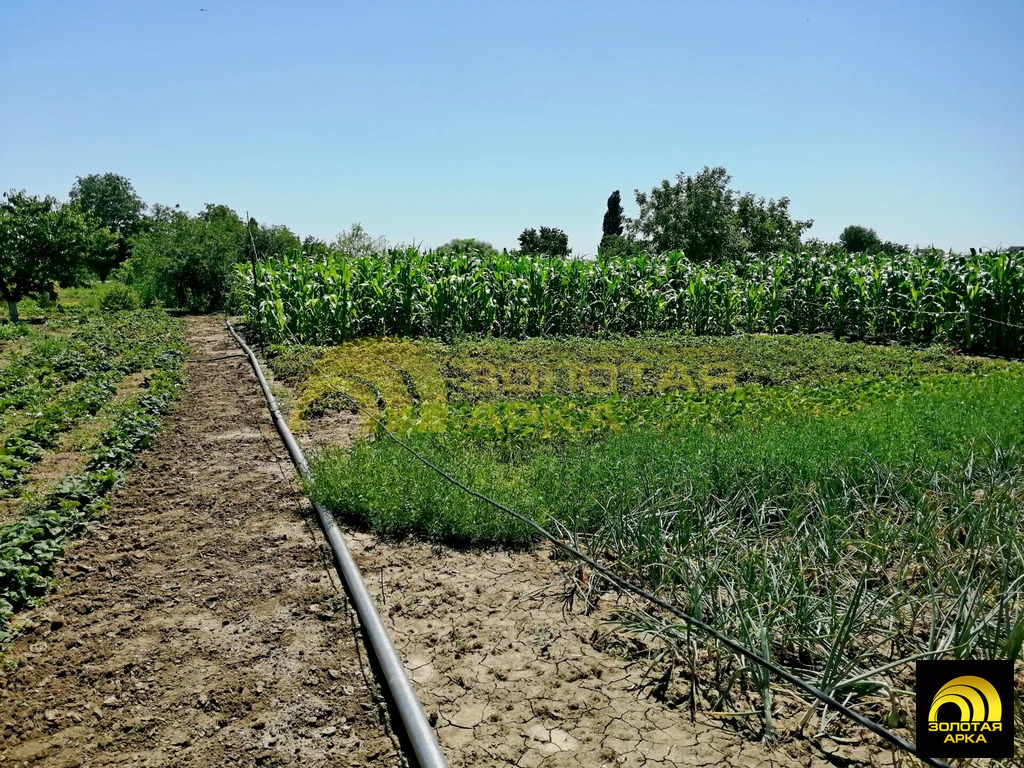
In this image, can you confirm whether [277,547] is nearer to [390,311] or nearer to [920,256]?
[390,311]

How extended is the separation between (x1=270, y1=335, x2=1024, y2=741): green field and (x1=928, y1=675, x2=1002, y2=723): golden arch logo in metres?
0.12

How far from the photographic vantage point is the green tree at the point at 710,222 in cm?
4116

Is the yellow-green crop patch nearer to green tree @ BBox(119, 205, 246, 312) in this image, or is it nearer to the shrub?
green tree @ BBox(119, 205, 246, 312)

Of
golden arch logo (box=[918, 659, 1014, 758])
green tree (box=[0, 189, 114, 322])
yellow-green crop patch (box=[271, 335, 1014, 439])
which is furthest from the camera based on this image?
green tree (box=[0, 189, 114, 322])

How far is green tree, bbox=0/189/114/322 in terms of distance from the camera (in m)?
16.8

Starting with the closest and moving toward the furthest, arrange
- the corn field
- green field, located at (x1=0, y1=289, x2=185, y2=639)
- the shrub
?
green field, located at (x1=0, y1=289, x2=185, y2=639)
the corn field
the shrub

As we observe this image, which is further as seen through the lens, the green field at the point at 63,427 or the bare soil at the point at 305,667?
the green field at the point at 63,427

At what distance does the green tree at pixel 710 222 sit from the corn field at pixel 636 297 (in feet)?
77.3

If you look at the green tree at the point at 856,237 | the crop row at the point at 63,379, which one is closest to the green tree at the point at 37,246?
the crop row at the point at 63,379

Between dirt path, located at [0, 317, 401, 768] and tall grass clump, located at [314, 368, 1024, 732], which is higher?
tall grass clump, located at [314, 368, 1024, 732]

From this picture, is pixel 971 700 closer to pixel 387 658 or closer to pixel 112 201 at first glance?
pixel 387 658

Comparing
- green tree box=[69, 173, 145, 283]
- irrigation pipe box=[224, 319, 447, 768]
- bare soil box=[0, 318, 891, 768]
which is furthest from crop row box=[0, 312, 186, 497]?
green tree box=[69, 173, 145, 283]

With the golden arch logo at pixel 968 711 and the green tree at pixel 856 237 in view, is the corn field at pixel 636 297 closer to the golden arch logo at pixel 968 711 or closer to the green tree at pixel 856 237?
the golden arch logo at pixel 968 711

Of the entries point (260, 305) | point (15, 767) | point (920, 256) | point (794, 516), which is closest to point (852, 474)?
point (794, 516)
